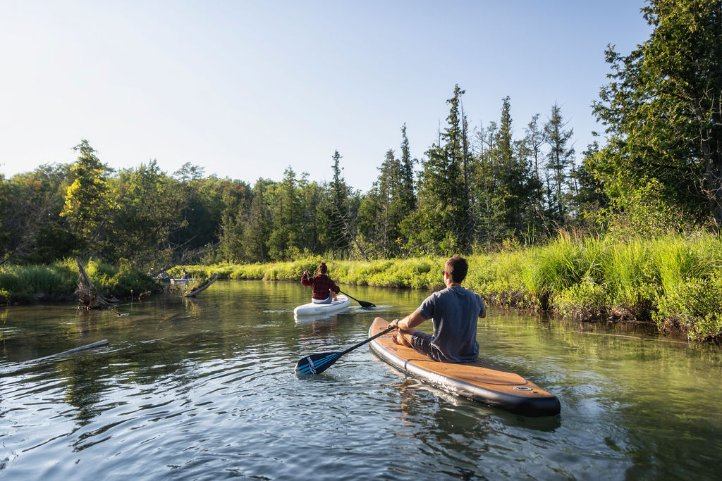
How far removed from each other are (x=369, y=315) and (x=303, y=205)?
46.2 meters

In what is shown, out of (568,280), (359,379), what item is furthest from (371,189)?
(359,379)

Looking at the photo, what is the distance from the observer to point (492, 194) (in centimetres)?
3656

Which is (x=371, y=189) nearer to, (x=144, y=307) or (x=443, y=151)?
(x=443, y=151)

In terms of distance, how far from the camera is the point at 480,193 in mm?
37844

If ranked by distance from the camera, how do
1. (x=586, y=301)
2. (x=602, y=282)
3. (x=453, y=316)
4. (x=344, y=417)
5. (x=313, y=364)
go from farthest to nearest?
(x=602, y=282) < (x=586, y=301) < (x=313, y=364) < (x=453, y=316) < (x=344, y=417)

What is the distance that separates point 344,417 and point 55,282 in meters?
19.9

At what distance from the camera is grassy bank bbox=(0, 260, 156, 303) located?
765 inches

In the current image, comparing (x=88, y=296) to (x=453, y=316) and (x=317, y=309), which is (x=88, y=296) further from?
(x=453, y=316)

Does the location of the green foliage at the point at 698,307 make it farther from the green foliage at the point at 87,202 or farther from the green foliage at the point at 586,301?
the green foliage at the point at 87,202

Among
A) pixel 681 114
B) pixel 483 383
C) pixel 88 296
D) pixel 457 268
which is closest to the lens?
pixel 483 383

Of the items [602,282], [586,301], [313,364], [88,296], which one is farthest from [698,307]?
[88,296]

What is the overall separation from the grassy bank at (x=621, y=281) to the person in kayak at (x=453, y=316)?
4.54 meters

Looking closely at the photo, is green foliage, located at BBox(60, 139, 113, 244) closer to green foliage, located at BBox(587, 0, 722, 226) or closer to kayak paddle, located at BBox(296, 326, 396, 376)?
kayak paddle, located at BBox(296, 326, 396, 376)

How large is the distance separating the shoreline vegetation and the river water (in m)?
0.73
